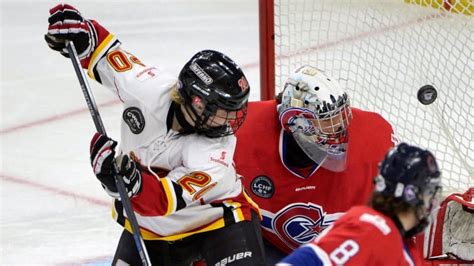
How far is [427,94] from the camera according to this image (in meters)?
3.54

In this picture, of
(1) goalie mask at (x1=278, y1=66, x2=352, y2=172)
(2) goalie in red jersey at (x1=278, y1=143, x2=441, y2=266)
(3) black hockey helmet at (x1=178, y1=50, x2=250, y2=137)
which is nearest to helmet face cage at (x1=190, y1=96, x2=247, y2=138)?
(3) black hockey helmet at (x1=178, y1=50, x2=250, y2=137)

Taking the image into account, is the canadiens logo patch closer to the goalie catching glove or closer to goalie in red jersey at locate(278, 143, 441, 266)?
the goalie catching glove

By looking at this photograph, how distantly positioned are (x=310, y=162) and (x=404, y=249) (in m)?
1.04

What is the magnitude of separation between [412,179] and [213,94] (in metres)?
0.75

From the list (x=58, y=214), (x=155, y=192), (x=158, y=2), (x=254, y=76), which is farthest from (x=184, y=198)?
(x=158, y=2)

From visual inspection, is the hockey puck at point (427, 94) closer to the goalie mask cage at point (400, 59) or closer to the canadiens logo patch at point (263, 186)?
the goalie mask cage at point (400, 59)

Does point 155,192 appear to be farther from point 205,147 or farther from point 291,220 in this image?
point 291,220

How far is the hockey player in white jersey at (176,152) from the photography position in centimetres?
243

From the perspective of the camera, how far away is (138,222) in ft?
8.52

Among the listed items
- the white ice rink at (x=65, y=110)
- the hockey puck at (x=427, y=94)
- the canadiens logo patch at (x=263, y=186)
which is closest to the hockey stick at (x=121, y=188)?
the canadiens logo patch at (x=263, y=186)

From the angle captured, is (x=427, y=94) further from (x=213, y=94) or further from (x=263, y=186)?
(x=213, y=94)

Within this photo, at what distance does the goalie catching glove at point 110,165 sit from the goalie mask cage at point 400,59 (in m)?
1.11

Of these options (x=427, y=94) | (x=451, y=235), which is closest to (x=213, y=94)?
(x=451, y=235)

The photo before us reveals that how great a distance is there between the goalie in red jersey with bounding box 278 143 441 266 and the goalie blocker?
1.20 meters
